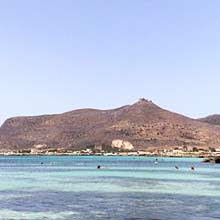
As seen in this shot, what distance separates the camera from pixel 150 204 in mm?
51812

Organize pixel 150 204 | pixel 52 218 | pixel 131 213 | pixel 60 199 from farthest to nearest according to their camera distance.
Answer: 1. pixel 60 199
2. pixel 150 204
3. pixel 131 213
4. pixel 52 218

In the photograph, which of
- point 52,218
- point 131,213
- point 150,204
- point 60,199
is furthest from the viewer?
point 60,199

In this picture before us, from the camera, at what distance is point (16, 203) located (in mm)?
52250

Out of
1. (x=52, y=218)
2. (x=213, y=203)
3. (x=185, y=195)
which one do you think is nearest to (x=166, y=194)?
(x=185, y=195)

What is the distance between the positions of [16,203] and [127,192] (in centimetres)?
1835

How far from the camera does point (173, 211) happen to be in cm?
4647

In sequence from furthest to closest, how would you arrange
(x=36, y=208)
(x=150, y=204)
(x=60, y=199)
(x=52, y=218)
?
(x=60, y=199) → (x=150, y=204) → (x=36, y=208) → (x=52, y=218)

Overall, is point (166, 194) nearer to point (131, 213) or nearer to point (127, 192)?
point (127, 192)

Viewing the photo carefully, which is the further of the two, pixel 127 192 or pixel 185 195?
pixel 127 192

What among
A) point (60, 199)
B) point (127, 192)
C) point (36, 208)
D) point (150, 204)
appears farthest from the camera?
point (127, 192)

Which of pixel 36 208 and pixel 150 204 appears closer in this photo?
pixel 36 208

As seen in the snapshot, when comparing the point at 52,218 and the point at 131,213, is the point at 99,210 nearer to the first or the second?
the point at 131,213

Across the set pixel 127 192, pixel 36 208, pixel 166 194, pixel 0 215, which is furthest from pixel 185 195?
pixel 0 215

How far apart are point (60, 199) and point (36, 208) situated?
792 cm
